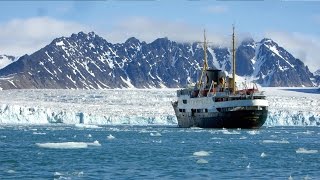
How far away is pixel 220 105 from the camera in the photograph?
62.8m

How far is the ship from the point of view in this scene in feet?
200

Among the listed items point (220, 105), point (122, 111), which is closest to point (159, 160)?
point (220, 105)

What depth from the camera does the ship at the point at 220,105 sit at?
200 ft

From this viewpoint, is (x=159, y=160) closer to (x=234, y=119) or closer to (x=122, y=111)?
(x=234, y=119)

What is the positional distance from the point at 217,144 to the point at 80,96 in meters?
65.3

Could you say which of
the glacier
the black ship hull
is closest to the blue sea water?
the black ship hull

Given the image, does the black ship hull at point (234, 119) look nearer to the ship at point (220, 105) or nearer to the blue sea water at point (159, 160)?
the ship at point (220, 105)

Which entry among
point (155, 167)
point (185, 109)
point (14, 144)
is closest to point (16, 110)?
point (185, 109)

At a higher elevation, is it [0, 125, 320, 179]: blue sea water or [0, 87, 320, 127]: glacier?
[0, 87, 320, 127]: glacier

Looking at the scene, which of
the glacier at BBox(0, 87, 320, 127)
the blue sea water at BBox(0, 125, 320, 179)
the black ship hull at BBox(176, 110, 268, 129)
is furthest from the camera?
the glacier at BBox(0, 87, 320, 127)

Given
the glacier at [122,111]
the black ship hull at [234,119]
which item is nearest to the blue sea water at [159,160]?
the black ship hull at [234,119]

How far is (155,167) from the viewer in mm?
28016

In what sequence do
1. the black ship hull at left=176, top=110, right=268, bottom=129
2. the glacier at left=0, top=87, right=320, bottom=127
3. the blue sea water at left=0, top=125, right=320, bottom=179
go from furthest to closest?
the glacier at left=0, top=87, right=320, bottom=127 < the black ship hull at left=176, top=110, right=268, bottom=129 < the blue sea water at left=0, top=125, right=320, bottom=179

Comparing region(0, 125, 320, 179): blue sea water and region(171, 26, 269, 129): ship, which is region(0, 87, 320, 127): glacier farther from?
region(0, 125, 320, 179): blue sea water
